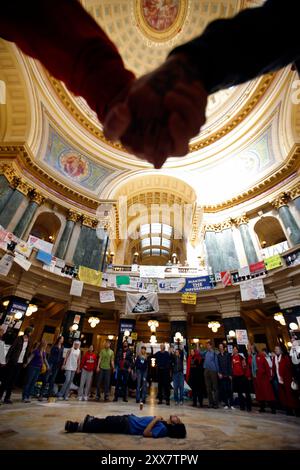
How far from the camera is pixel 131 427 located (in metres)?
3.04

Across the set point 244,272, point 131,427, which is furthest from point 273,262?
point 131,427

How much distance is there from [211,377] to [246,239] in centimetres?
901

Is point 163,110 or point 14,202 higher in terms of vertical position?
point 14,202

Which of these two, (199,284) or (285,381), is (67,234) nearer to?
(199,284)

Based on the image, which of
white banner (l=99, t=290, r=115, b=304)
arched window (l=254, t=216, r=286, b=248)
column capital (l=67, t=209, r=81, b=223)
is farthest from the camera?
column capital (l=67, t=209, r=81, b=223)

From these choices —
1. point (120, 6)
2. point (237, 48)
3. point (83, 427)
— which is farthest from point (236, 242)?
point (120, 6)

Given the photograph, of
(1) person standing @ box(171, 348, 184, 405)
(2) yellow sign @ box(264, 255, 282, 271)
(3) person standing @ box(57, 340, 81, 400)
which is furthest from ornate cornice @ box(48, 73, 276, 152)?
(1) person standing @ box(171, 348, 184, 405)

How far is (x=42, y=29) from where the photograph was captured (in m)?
1.24

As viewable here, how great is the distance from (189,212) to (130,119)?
18521 millimetres

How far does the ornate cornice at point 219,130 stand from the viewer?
14517mm

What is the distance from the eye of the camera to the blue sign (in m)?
12.3

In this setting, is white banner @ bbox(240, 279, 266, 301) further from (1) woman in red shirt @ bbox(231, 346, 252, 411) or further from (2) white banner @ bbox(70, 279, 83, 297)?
(2) white banner @ bbox(70, 279, 83, 297)

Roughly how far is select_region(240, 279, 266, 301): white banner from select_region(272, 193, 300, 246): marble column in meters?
2.86

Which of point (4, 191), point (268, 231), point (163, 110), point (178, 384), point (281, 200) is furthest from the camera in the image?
point (268, 231)
